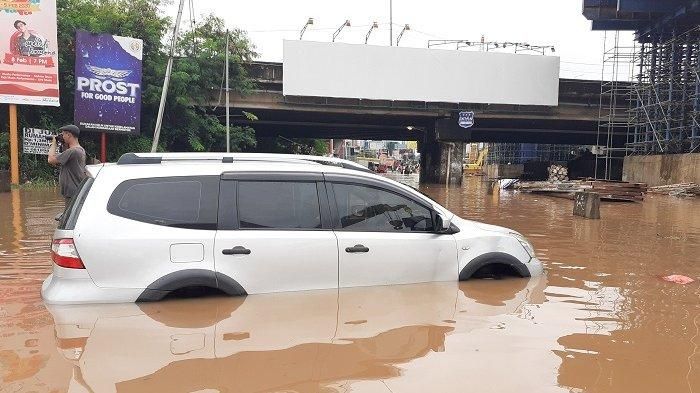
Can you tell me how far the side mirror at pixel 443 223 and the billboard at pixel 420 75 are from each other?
2377 centimetres

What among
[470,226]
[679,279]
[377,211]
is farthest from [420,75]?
[377,211]

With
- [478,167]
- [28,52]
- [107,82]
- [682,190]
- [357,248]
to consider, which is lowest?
[478,167]

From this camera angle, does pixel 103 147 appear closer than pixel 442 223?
→ No

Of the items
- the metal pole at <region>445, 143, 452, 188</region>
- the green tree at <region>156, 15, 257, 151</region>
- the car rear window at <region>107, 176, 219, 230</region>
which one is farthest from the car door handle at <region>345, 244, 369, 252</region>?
the metal pole at <region>445, 143, 452, 188</region>

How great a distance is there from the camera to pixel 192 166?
454cm

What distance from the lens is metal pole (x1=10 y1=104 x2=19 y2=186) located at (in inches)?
813

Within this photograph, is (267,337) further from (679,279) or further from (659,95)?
(659,95)

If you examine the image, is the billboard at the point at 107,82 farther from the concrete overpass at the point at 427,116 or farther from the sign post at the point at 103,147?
the concrete overpass at the point at 427,116

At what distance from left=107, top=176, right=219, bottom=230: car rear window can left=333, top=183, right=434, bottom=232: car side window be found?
1.17m

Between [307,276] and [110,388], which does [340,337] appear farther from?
[110,388]

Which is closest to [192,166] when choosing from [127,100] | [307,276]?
[307,276]

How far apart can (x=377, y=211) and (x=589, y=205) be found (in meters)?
10.8

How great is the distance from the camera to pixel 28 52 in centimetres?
1942

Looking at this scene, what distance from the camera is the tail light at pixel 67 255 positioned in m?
4.05
